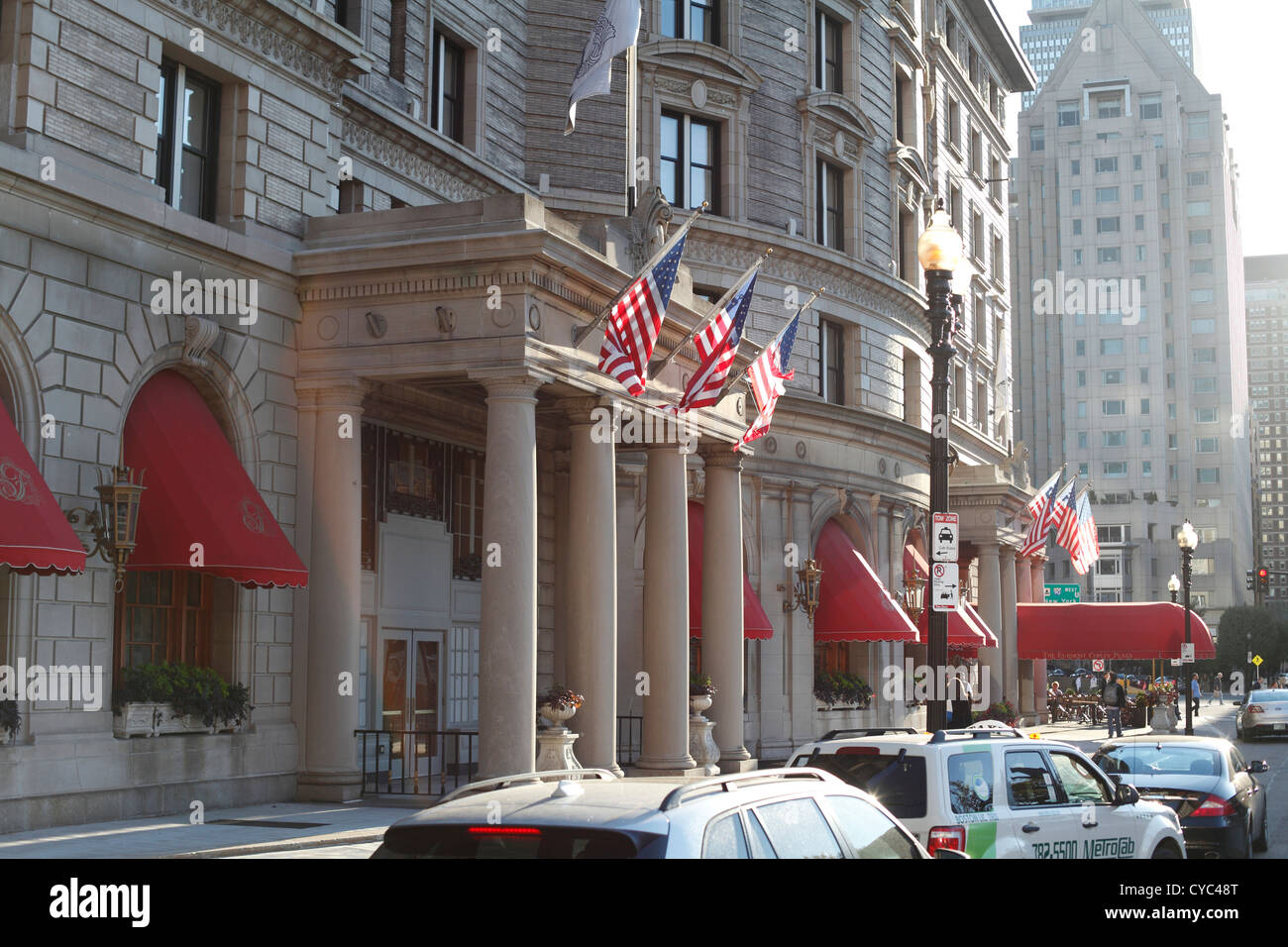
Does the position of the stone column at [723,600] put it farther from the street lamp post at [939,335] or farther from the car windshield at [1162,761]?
the car windshield at [1162,761]

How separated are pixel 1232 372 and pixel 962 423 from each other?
342 feet

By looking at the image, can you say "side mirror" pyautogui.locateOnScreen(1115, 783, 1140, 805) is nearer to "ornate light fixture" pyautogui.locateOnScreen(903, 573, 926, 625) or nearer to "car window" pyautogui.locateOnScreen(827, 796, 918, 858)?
"car window" pyautogui.locateOnScreen(827, 796, 918, 858)

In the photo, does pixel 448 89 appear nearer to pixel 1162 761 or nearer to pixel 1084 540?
pixel 1162 761

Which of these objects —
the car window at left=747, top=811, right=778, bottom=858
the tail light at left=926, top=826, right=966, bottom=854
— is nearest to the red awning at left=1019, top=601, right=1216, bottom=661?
the tail light at left=926, top=826, right=966, bottom=854

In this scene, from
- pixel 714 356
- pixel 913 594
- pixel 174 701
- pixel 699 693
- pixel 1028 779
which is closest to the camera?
pixel 1028 779

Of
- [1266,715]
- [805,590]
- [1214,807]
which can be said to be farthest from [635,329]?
[1266,715]

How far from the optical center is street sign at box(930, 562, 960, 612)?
1625cm

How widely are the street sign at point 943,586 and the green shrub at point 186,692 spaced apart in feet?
31.0

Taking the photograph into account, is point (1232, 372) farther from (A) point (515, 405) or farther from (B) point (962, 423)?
(A) point (515, 405)

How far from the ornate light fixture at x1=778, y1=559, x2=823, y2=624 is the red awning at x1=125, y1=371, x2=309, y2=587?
694 inches

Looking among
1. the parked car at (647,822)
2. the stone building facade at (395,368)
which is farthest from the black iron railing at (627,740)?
the parked car at (647,822)

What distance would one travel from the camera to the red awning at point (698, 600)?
31.0 m

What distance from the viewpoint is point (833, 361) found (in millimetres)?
39125

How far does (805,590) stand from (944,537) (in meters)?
19.0
